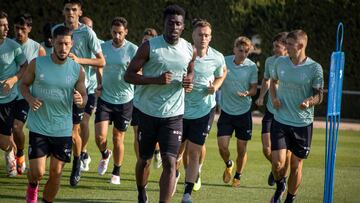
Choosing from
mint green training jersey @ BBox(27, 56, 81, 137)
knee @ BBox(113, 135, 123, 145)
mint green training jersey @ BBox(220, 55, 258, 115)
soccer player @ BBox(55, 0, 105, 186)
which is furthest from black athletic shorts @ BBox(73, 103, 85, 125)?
mint green training jersey @ BBox(27, 56, 81, 137)

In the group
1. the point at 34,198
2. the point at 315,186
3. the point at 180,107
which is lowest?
the point at 315,186

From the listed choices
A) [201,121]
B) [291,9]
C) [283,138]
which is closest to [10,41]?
[201,121]

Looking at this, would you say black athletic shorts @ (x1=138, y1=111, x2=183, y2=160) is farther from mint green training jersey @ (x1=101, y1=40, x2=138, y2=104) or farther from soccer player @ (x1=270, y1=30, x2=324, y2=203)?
mint green training jersey @ (x1=101, y1=40, x2=138, y2=104)

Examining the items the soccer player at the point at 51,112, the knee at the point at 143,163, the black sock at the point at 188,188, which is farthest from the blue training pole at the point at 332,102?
the soccer player at the point at 51,112

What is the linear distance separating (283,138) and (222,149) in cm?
270

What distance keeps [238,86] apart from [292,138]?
3226mm

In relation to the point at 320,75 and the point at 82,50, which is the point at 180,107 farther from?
the point at 82,50

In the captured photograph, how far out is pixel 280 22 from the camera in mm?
30250

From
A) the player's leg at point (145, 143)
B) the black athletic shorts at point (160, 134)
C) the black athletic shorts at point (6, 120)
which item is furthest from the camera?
the black athletic shorts at point (6, 120)

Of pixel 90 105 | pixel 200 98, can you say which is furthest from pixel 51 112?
pixel 90 105

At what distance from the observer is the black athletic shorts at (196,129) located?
42.7ft

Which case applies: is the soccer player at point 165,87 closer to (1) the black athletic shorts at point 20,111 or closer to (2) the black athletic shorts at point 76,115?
(2) the black athletic shorts at point 76,115

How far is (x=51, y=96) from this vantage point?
35.4 feet

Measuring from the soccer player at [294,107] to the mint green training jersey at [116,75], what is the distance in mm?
3220
